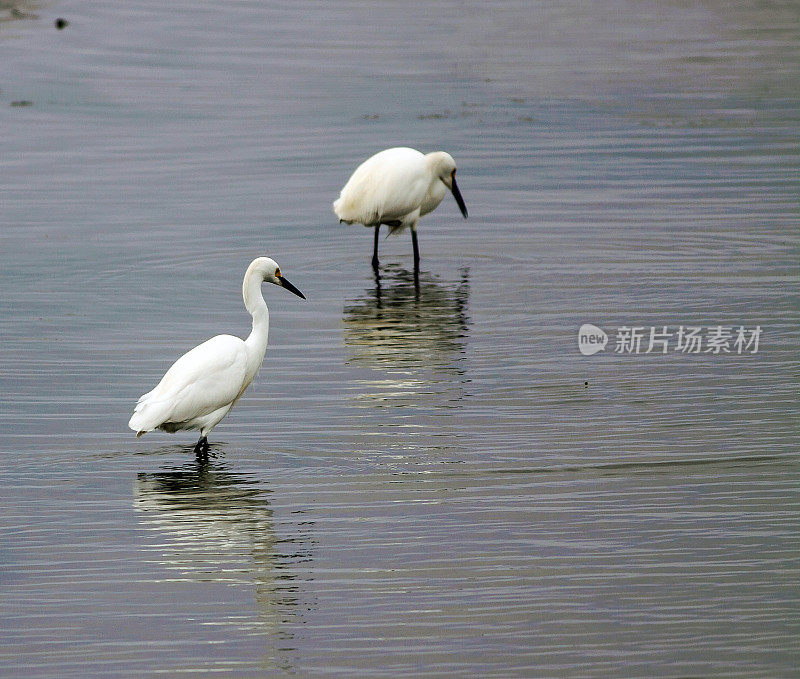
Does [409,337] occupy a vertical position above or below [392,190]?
below

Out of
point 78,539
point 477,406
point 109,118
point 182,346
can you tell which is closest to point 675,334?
point 477,406

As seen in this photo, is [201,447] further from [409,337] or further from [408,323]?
[408,323]

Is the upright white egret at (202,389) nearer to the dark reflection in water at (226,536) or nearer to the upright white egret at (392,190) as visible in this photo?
the dark reflection in water at (226,536)

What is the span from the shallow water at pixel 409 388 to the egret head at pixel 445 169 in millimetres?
639

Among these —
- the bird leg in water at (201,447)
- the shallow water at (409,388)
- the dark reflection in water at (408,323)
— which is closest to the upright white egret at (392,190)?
the shallow water at (409,388)

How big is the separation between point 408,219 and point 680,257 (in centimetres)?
291

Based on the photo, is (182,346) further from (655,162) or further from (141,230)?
(655,162)

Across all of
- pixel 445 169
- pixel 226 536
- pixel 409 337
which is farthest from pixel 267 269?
pixel 445 169

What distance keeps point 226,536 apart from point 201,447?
66.7 inches

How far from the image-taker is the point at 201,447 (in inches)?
423

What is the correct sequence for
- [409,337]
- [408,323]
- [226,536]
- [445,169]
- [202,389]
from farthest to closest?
1. [445,169]
2. [408,323]
3. [409,337]
4. [202,389]
5. [226,536]

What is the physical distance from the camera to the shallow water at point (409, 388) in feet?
26.0

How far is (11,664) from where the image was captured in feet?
24.6

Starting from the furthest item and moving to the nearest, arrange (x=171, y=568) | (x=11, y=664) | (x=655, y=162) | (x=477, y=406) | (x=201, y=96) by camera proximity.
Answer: (x=201, y=96) → (x=655, y=162) → (x=477, y=406) → (x=171, y=568) → (x=11, y=664)
